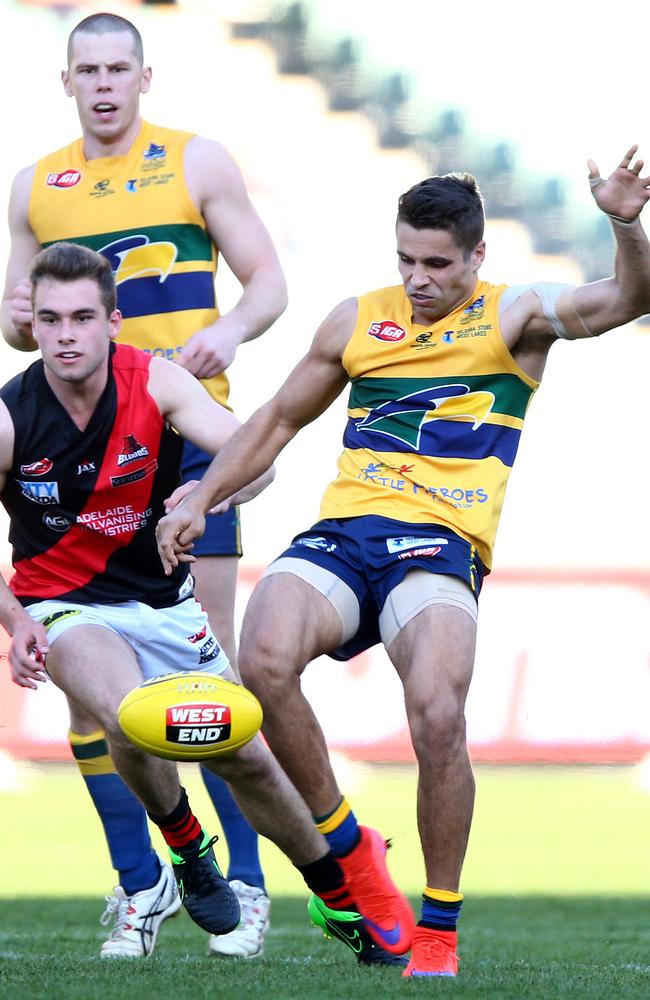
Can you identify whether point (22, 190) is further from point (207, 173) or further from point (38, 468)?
point (38, 468)

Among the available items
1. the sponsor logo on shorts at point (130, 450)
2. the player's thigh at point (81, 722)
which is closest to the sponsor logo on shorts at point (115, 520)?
the sponsor logo on shorts at point (130, 450)

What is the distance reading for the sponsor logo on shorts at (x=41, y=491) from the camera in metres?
4.55

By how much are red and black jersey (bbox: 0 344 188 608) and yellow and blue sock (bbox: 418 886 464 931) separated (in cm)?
115

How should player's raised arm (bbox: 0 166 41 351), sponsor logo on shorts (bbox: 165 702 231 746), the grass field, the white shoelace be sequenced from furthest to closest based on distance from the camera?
player's raised arm (bbox: 0 166 41 351) → the white shoelace → sponsor logo on shorts (bbox: 165 702 231 746) → the grass field

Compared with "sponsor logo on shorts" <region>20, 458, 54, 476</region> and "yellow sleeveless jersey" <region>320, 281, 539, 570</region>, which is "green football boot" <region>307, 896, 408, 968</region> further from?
"sponsor logo on shorts" <region>20, 458, 54, 476</region>

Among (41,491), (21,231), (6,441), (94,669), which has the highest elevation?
(21,231)

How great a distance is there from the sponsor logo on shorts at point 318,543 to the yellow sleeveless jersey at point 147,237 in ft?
2.72

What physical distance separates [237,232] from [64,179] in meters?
0.56

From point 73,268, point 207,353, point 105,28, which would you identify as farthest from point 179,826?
point 105,28

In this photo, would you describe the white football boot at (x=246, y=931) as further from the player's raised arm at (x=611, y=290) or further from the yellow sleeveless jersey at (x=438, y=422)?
the player's raised arm at (x=611, y=290)

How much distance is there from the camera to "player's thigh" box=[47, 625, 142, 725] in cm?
429

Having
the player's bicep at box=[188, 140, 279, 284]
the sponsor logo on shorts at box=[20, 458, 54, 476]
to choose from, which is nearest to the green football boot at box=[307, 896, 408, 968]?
the sponsor logo on shorts at box=[20, 458, 54, 476]

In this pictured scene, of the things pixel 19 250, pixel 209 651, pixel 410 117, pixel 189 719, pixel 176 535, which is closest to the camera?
pixel 189 719

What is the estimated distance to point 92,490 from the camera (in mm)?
4590
